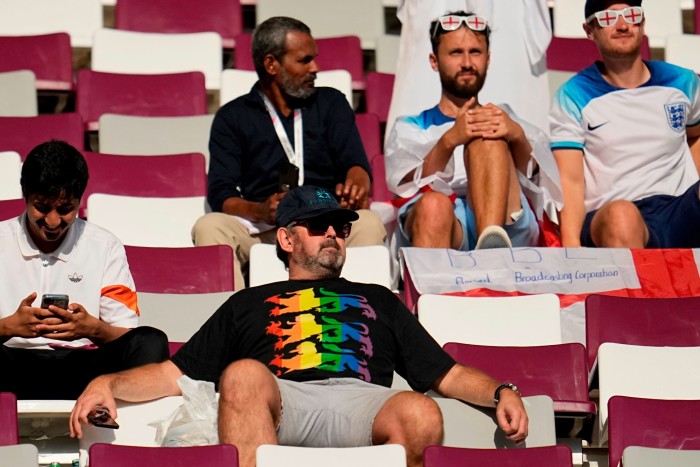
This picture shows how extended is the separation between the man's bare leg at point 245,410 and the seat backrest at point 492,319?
1012 mm

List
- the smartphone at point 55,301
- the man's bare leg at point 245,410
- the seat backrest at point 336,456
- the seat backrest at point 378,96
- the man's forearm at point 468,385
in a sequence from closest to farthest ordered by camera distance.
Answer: the seat backrest at point 336,456 < the man's bare leg at point 245,410 < the man's forearm at point 468,385 < the smartphone at point 55,301 < the seat backrest at point 378,96

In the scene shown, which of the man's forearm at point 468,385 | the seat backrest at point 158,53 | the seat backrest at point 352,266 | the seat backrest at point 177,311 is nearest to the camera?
the man's forearm at point 468,385

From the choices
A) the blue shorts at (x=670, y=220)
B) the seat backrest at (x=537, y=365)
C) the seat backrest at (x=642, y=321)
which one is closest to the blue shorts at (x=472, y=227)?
the blue shorts at (x=670, y=220)

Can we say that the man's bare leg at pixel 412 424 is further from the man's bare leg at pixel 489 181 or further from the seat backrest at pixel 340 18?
the seat backrest at pixel 340 18

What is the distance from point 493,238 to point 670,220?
693mm

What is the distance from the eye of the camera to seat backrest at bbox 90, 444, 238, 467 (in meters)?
3.57

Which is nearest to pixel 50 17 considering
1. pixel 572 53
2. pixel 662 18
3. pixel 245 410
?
pixel 572 53

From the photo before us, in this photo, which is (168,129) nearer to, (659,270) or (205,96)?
(205,96)

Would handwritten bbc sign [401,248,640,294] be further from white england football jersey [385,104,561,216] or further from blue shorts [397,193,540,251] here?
white england football jersey [385,104,561,216]

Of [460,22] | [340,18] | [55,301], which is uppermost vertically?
[340,18]

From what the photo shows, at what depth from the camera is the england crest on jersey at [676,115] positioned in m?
5.81

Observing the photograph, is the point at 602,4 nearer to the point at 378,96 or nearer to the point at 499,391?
the point at 378,96

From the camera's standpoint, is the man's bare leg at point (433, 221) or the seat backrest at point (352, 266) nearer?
the seat backrest at point (352, 266)

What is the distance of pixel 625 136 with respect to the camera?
18.9 ft
